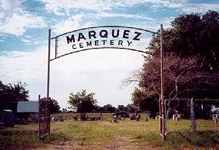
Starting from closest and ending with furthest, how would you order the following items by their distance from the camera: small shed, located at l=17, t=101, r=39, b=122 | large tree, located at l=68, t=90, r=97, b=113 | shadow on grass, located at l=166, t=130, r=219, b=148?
shadow on grass, located at l=166, t=130, r=219, b=148 → small shed, located at l=17, t=101, r=39, b=122 → large tree, located at l=68, t=90, r=97, b=113

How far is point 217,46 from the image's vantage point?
48500 millimetres

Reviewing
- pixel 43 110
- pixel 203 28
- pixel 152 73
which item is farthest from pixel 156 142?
pixel 203 28

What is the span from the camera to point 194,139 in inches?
727

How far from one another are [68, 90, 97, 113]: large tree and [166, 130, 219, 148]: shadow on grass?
76632mm

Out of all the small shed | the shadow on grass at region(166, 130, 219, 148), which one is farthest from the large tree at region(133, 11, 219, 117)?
the small shed

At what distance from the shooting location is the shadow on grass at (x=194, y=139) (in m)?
17.7

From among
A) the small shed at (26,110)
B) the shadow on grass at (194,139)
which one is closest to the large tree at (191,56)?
the shadow on grass at (194,139)

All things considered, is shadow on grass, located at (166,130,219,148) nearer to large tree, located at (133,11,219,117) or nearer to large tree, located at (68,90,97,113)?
large tree, located at (133,11,219,117)

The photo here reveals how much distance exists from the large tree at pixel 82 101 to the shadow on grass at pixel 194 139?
76632 mm

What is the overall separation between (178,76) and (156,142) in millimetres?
25250

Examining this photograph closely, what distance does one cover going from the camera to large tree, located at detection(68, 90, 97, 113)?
96312 millimetres

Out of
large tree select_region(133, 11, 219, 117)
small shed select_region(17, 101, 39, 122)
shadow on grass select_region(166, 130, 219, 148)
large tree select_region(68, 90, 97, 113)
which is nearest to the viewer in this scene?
shadow on grass select_region(166, 130, 219, 148)

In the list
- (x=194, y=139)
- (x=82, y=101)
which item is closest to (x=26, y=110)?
(x=82, y=101)

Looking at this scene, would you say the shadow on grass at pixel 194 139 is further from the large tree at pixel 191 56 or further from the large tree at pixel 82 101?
the large tree at pixel 82 101
